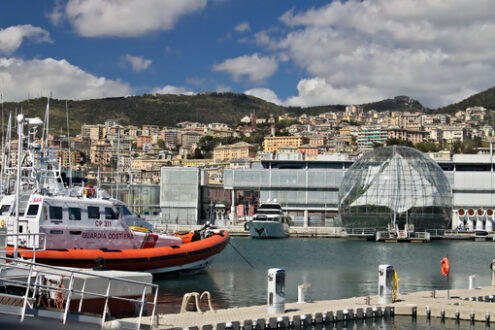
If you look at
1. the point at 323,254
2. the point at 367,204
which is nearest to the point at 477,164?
the point at 367,204

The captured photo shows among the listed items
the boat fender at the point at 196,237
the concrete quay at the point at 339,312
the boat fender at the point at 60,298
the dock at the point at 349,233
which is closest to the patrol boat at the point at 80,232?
the boat fender at the point at 196,237

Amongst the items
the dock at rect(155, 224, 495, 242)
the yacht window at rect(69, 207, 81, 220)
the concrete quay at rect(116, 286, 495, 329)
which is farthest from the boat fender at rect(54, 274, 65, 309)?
the dock at rect(155, 224, 495, 242)

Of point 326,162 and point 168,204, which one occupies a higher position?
point 326,162

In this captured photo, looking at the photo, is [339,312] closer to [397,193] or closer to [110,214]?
[110,214]

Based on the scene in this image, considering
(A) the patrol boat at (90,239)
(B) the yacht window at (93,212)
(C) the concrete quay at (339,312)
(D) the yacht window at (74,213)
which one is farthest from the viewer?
(B) the yacht window at (93,212)

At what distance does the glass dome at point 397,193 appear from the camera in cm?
8612

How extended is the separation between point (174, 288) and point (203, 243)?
5.74 m

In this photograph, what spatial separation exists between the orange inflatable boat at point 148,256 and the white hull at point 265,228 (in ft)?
158

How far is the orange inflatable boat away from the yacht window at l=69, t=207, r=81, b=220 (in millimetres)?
1920

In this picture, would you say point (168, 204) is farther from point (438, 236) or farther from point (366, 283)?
point (366, 283)

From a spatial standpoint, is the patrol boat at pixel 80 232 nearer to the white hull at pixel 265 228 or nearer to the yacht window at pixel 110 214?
the yacht window at pixel 110 214

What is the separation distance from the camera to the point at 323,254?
60094mm

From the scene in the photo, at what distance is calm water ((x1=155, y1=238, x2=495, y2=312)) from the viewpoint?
104 feet

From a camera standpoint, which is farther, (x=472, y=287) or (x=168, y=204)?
(x=168, y=204)
